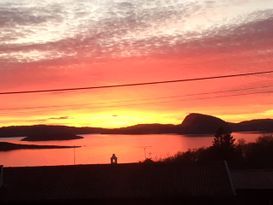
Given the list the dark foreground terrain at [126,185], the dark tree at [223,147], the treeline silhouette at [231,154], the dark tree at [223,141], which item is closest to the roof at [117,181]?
the dark foreground terrain at [126,185]

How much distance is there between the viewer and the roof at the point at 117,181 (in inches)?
1099

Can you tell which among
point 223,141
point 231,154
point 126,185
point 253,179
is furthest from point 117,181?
point 223,141

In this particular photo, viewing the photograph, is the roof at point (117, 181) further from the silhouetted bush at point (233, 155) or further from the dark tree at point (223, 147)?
the dark tree at point (223, 147)

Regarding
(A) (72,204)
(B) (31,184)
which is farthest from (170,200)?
(B) (31,184)

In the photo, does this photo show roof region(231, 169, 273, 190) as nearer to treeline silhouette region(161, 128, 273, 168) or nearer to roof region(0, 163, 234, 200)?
roof region(0, 163, 234, 200)

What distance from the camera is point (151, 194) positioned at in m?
27.8

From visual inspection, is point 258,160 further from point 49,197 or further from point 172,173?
point 49,197

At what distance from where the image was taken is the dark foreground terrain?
27.6 metres

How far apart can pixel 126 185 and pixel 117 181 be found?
0.99 m

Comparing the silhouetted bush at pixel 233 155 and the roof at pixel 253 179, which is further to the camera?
the silhouetted bush at pixel 233 155

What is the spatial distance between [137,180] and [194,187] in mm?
3876

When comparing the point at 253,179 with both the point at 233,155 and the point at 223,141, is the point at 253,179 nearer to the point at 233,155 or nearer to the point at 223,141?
the point at 233,155

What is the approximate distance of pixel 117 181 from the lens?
2997 cm

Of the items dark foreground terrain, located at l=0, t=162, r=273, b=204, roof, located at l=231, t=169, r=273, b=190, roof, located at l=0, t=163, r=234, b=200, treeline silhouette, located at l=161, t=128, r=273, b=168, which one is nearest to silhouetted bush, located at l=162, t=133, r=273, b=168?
treeline silhouette, located at l=161, t=128, r=273, b=168
